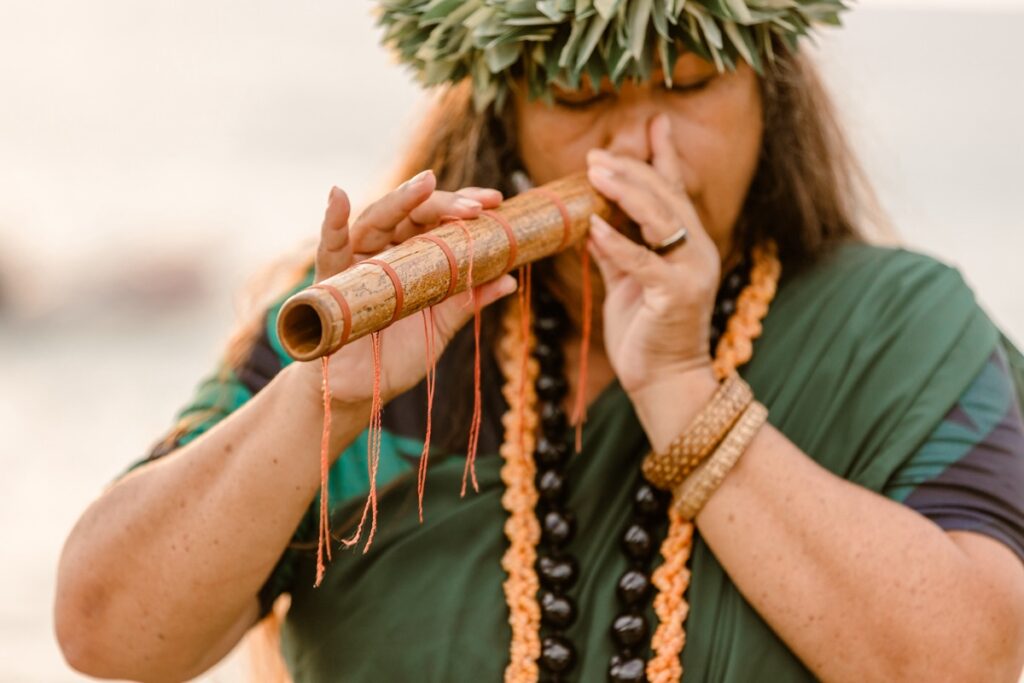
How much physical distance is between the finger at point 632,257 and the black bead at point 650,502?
0.26 meters

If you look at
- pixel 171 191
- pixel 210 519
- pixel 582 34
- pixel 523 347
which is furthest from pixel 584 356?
pixel 171 191

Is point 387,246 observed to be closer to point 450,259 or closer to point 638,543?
point 450,259

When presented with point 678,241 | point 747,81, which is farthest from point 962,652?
point 747,81

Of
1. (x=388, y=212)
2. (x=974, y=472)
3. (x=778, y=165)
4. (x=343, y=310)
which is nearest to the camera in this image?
(x=343, y=310)

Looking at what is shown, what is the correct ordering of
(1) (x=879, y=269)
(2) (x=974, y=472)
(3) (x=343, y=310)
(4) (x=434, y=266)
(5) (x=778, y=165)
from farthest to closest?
(5) (x=778, y=165), (1) (x=879, y=269), (2) (x=974, y=472), (4) (x=434, y=266), (3) (x=343, y=310)

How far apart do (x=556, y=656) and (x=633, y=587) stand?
0.41 feet

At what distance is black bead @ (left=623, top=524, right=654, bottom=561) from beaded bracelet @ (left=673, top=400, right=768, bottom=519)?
0.08 metres

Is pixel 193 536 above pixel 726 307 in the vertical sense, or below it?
above

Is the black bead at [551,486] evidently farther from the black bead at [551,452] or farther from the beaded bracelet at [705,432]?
the beaded bracelet at [705,432]

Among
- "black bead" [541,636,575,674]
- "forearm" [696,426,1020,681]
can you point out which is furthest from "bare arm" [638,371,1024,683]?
"black bead" [541,636,575,674]

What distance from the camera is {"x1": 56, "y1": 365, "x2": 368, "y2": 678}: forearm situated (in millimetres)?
1668

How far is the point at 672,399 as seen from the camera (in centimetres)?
172

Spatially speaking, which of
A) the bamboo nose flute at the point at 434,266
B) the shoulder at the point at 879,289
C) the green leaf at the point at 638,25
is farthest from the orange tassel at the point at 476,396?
the shoulder at the point at 879,289

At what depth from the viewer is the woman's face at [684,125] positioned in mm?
1805
